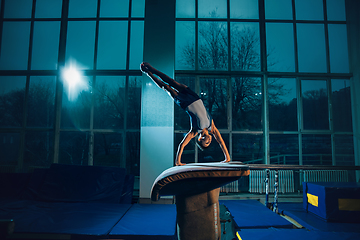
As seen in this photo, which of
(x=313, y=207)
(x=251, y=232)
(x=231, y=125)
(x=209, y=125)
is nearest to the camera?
(x=209, y=125)

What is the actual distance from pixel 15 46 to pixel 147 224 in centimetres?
507

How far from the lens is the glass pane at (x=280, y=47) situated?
402cm

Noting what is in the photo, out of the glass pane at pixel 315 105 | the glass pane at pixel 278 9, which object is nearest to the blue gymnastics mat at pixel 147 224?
the glass pane at pixel 315 105

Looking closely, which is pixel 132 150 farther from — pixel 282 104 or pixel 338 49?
pixel 338 49

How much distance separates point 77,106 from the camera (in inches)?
159

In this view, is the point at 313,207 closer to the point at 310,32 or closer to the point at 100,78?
the point at 310,32

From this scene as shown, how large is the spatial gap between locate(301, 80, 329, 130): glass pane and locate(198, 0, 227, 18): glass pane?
92.9 inches

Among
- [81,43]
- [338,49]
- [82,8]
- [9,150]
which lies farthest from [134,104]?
[338,49]

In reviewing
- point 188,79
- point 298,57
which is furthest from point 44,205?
point 298,57

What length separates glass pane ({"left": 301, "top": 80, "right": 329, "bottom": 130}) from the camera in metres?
3.92

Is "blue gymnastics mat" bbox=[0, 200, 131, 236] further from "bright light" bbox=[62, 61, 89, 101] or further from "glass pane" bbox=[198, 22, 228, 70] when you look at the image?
"glass pane" bbox=[198, 22, 228, 70]

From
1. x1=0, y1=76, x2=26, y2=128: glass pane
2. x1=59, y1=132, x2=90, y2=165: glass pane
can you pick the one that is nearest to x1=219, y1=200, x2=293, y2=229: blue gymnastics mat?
x1=59, y1=132, x2=90, y2=165: glass pane

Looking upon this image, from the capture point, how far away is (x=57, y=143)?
3.90 meters

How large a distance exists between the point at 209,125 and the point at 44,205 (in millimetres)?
2825
